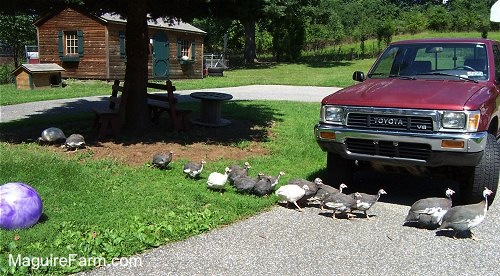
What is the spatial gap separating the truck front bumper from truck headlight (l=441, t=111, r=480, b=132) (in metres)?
0.08

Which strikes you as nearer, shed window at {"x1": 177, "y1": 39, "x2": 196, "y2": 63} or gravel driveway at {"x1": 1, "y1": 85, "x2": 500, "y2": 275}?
gravel driveway at {"x1": 1, "y1": 85, "x2": 500, "y2": 275}

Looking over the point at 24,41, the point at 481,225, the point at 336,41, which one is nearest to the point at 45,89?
the point at 24,41

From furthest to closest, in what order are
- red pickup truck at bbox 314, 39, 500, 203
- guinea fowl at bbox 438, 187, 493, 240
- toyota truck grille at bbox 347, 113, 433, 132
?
toyota truck grille at bbox 347, 113, 433, 132 → red pickup truck at bbox 314, 39, 500, 203 → guinea fowl at bbox 438, 187, 493, 240

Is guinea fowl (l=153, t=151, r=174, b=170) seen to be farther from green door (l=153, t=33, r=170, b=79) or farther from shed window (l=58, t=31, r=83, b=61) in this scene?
green door (l=153, t=33, r=170, b=79)

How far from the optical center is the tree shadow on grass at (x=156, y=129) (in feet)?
30.9

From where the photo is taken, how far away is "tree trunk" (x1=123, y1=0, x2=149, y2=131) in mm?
9758

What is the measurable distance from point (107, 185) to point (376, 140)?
3.42 metres

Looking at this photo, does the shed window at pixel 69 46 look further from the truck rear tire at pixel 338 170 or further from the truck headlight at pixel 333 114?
the truck headlight at pixel 333 114

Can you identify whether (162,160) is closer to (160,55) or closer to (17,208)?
(17,208)

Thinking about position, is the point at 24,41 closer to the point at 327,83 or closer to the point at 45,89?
the point at 45,89

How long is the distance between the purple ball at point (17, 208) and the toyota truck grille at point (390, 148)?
11.6ft

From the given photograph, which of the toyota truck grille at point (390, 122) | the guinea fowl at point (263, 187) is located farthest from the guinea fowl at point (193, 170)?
the toyota truck grille at point (390, 122)

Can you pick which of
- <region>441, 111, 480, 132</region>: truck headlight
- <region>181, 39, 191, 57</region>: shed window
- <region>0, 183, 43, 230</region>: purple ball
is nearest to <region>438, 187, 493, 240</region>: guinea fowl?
<region>441, 111, 480, 132</region>: truck headlight

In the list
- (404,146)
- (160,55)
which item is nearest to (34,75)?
(160,55)
